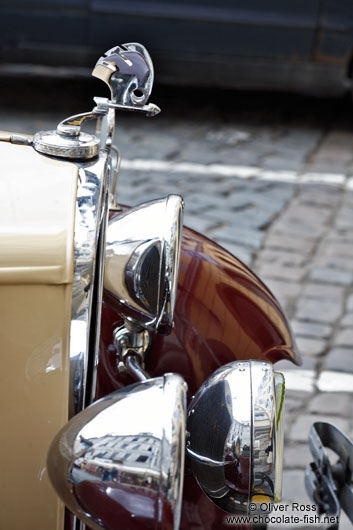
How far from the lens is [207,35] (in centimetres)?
546

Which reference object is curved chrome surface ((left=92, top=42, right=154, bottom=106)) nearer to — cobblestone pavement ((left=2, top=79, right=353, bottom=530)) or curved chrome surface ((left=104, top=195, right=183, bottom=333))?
curved chrome surface ((left=104, top=195, right=183, bottom=333))

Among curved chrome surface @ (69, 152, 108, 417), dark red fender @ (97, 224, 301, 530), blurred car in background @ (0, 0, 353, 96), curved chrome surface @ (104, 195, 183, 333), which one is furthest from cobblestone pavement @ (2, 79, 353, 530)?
curved chrome surface @ (69, 152, 108, 417)

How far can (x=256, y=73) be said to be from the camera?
5.57 m

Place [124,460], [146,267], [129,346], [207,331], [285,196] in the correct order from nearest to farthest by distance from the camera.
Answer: [124,460] → [146,267] → [129,346] → [207,331] → [285,196]

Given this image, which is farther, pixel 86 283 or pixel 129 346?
pixel 129 346

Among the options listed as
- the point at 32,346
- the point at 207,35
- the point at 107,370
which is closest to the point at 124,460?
the point at 32,346

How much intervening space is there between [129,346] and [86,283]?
1.26 feet

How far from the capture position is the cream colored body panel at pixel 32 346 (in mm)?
1165

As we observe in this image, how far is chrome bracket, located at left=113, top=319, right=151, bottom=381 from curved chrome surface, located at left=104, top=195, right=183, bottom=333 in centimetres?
10

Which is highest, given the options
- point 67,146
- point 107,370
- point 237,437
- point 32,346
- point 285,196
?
point 67,146

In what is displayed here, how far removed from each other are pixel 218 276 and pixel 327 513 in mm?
691

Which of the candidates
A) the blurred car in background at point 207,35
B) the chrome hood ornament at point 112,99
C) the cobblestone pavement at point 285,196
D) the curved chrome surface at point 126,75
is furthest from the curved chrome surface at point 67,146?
the blurred car in background at point 207,35

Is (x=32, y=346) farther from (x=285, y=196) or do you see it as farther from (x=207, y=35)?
(x=207, y=35)

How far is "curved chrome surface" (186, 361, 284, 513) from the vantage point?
132cm
